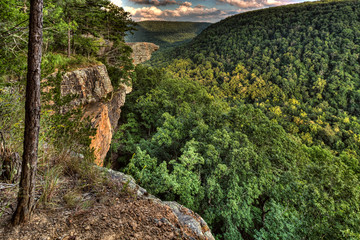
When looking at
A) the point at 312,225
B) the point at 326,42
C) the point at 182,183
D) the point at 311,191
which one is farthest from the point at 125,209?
the point at 326,42

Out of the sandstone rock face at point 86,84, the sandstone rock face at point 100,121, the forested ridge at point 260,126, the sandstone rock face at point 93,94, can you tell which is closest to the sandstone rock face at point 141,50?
the forested ridge at point 260,126

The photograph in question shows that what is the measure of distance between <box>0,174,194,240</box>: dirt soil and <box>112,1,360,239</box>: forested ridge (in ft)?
4.47

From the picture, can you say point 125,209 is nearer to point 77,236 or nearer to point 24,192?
point 77,236

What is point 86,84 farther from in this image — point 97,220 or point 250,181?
point 250,181

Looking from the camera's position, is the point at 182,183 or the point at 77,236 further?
the point at 182,183

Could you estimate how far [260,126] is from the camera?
14.5 meters

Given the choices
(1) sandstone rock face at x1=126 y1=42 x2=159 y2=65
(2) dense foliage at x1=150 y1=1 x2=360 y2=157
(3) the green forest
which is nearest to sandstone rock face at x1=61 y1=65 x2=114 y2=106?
(3) the green forest

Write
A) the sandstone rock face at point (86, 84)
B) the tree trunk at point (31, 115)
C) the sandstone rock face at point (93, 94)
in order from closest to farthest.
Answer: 1. the tree trunk at point (31, 115)
2. the sandstone rock face at point (86, 84)
3. the sandstone rock face at point (93, 94)

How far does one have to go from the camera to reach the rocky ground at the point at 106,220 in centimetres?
208

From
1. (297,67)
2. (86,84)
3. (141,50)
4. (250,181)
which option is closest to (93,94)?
(86,84)

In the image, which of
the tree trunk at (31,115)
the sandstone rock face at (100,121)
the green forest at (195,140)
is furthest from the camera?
the sandstone rock face at (100,121)

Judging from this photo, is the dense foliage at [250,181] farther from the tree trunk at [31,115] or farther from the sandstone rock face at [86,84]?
the sandstone rock face at [86,84]

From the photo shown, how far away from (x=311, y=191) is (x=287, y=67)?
95.8m

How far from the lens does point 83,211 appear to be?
252 cm
